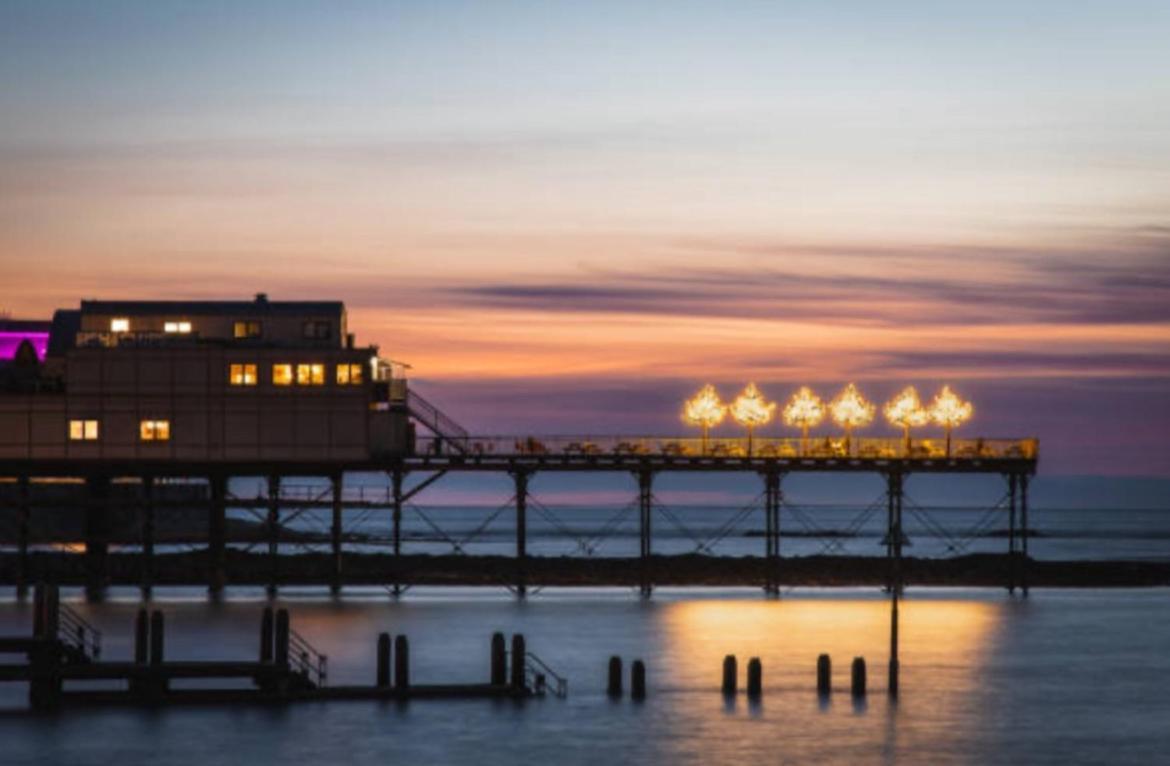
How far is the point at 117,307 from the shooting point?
4476 inches

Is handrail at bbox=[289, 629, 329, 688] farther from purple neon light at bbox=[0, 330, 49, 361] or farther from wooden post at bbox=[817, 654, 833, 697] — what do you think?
purple neon light at bbox=[0, 330, 49, 361]

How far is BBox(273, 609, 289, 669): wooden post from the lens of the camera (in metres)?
69.4

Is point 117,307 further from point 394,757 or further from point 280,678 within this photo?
point 394,757

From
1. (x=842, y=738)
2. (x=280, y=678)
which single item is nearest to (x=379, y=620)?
(x=280, y=678)

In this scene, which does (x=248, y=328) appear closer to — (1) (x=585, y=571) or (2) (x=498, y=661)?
(1) (x=585, y=571)

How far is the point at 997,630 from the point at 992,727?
30734mm

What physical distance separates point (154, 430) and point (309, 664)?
126 ft

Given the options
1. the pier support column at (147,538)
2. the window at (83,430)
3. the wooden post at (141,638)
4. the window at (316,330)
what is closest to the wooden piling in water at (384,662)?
the wooden post at (141,638)

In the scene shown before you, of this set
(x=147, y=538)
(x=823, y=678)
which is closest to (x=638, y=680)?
(x=823, y=678)

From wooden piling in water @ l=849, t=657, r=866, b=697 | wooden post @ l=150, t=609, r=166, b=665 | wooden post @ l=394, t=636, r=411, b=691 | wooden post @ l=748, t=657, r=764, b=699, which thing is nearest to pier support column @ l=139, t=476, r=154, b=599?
wooden post @ l=150, t=609, r=166, b=665

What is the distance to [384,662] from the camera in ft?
235

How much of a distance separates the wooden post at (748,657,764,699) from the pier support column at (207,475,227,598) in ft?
135

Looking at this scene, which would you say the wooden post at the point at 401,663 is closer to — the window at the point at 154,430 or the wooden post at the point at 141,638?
the wooden post at the point at 141,638

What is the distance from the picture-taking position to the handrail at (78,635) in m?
76.5
